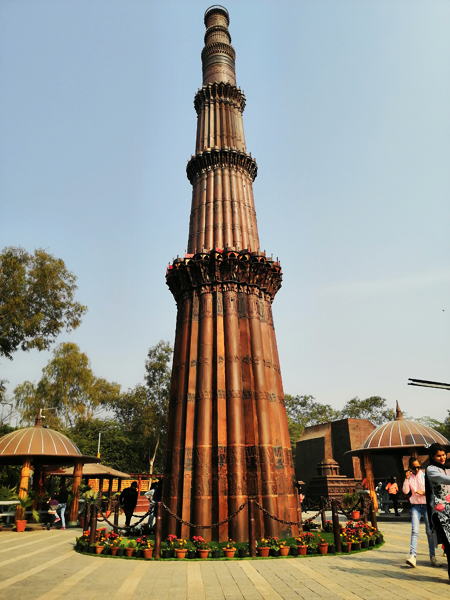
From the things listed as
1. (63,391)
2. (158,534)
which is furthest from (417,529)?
(63,391)

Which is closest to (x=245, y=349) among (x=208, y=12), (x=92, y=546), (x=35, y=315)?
(x=92, y=546)

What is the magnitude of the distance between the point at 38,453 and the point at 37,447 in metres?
0.55

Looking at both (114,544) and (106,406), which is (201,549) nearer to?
(114,544)

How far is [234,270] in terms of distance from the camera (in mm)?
18266

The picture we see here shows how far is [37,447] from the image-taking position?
20.9m

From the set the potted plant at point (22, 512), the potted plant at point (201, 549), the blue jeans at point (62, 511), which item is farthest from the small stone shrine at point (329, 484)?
the potted plant at point (201, 549)

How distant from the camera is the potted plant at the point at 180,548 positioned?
452 inches

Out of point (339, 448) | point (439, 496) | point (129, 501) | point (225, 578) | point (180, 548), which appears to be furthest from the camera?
point (339, 448)

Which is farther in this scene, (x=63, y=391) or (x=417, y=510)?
(x=63, y=391)

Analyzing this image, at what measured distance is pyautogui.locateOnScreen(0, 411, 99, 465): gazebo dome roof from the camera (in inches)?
806

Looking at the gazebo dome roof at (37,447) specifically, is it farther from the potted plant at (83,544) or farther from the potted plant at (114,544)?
the potted plant at (114,544)

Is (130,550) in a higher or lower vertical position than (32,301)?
lower

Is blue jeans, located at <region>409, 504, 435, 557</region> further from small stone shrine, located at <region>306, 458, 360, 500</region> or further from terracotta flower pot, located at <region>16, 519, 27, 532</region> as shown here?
small stone shrine, located at <region>306, 458, 360, 500</region>

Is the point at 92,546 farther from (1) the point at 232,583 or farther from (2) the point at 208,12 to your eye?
(2) the point at 208,12
